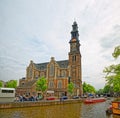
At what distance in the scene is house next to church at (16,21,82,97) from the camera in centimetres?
9615

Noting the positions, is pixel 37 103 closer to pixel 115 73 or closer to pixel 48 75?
pixel 115 73

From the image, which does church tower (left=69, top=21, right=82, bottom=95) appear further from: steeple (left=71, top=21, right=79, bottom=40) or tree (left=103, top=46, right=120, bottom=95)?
tree (left=103, top=46, right=120, bottom=95)

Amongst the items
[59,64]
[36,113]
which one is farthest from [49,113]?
[59,64]

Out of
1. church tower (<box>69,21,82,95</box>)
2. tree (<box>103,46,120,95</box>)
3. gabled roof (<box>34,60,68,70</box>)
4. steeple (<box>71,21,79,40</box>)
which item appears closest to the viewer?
tree (<box>103,46,120,95</box>)

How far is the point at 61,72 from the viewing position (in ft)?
339

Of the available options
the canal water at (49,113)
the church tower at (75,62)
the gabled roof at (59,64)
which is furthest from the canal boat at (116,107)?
the gabled roof at (59,64)

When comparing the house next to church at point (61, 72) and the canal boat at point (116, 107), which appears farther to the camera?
the house next to church at point (61, 72)

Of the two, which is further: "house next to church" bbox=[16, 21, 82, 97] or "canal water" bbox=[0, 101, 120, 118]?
"house next to church" bbox=[16, 21, 82, 97]

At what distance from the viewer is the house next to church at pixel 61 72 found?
9615 cm

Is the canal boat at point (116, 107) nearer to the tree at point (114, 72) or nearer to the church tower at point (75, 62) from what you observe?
the tree at point (114, 72)

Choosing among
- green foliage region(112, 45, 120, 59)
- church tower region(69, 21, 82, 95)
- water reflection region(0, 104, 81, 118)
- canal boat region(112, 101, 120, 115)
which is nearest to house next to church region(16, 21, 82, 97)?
church tower region(69, 21, 82, 95)

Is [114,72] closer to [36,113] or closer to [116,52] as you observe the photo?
[116,52]

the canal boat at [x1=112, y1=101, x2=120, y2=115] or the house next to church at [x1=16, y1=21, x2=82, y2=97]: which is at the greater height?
the house next to church at [x1=16, y1=21, x2=82, y2=97]


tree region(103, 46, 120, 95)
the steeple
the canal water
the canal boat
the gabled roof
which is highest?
the steeple
